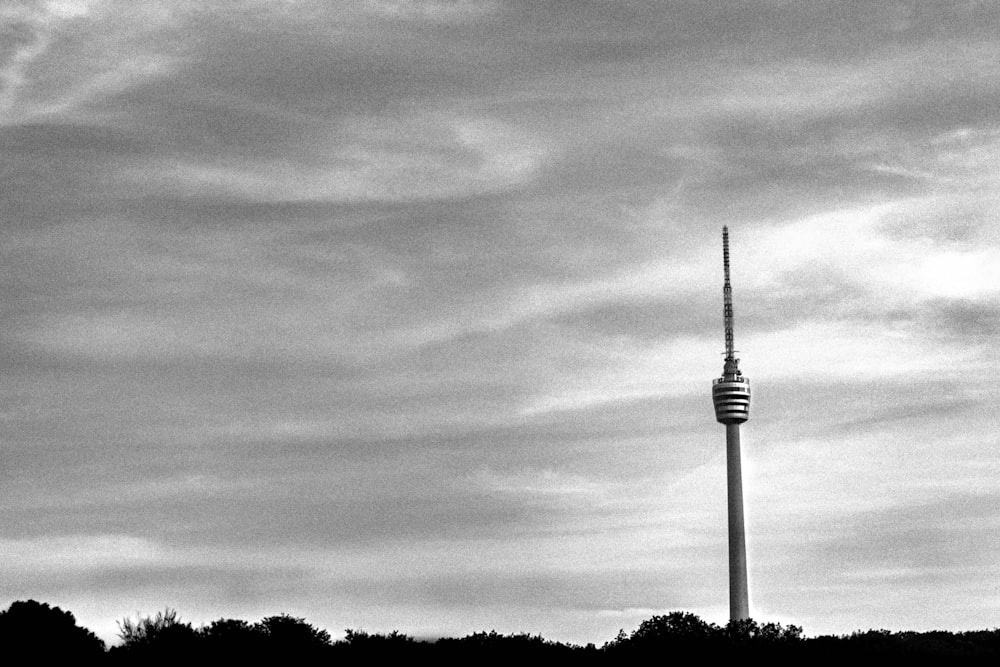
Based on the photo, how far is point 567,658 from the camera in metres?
192

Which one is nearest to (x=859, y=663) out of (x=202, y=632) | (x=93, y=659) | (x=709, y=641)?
(x=709, y=641)

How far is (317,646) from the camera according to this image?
18225 cm

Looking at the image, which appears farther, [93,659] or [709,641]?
[709,641]

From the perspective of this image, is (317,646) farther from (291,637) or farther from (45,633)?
(45,633)

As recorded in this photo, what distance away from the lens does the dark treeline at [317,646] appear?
172 m

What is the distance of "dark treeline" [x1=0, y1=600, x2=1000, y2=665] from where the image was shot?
17200 cm

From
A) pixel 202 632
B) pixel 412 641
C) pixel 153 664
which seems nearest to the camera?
pixel 153 664

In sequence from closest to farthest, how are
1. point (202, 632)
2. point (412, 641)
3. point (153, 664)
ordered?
point (153, 664), point (202, 632), point (412, 641)

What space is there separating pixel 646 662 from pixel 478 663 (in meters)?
23.7

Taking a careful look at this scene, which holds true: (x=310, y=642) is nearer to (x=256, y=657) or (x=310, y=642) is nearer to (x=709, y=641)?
(x=256, y=657)

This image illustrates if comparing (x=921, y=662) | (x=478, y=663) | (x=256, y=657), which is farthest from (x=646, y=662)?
(x=256, y=657)

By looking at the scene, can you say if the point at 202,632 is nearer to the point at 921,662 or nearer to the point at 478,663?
the point at 478,663

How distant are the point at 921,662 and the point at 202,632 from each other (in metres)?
87.1

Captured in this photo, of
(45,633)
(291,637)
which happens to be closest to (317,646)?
(291,637)
